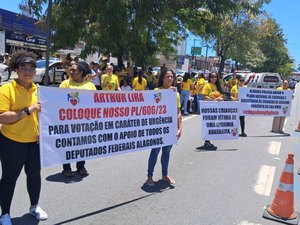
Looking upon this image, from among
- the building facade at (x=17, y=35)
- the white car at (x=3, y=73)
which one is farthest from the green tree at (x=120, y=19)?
the building facade at (x=17, y=35)

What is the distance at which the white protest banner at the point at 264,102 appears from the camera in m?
10.8

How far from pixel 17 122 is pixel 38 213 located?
1.11 meters

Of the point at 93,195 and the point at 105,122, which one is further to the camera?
the point at 93,195

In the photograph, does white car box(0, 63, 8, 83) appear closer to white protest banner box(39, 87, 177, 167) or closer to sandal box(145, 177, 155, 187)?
sandal box(145, 177, 155, 187)

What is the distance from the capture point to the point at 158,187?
5316 mm

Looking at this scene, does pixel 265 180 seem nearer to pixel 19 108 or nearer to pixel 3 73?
pixel 19 108

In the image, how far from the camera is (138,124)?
4.89 m

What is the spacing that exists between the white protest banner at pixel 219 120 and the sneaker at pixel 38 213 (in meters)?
4.73

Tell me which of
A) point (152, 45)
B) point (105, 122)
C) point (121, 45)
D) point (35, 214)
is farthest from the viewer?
point (152, 45)

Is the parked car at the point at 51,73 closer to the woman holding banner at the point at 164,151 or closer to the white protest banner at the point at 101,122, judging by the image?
the woman holding banner at the point at 164,151

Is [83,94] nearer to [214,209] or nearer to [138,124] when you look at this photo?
[138,124]

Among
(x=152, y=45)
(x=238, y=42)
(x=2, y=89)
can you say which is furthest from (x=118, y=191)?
(x=238, y=42)

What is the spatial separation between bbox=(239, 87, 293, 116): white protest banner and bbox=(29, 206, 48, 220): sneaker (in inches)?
305

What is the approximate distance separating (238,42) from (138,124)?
35008 mm
